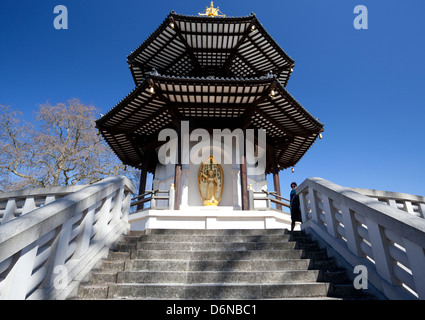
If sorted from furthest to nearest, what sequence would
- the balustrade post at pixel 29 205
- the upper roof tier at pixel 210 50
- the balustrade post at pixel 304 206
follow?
the upper roof tier at pixel 210 50
the balustrade post at pixel 304 206
the balustrade post at pixel 29 205

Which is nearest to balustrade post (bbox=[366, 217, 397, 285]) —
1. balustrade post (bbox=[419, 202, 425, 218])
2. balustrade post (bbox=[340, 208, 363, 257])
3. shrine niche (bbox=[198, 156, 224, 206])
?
balustrade post (bbox=[340, 208, 363, 257])

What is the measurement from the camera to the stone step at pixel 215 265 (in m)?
3.57

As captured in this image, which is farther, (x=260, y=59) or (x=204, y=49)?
(x=260, y=59)

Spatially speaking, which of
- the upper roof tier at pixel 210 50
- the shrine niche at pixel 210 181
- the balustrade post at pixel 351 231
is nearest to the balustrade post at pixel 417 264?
the balustrade post at pixel 351 231

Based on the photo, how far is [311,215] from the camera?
5.05 meters

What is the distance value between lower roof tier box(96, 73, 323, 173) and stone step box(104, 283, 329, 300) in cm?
681

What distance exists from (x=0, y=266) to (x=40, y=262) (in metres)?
0.54

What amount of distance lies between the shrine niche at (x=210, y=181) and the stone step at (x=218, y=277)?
7.60 metres

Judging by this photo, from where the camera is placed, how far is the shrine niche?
11165mm

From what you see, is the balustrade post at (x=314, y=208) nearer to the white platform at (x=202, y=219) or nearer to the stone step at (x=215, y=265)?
the stone step at (x=215, y=265)

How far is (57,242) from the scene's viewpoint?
2768mm
